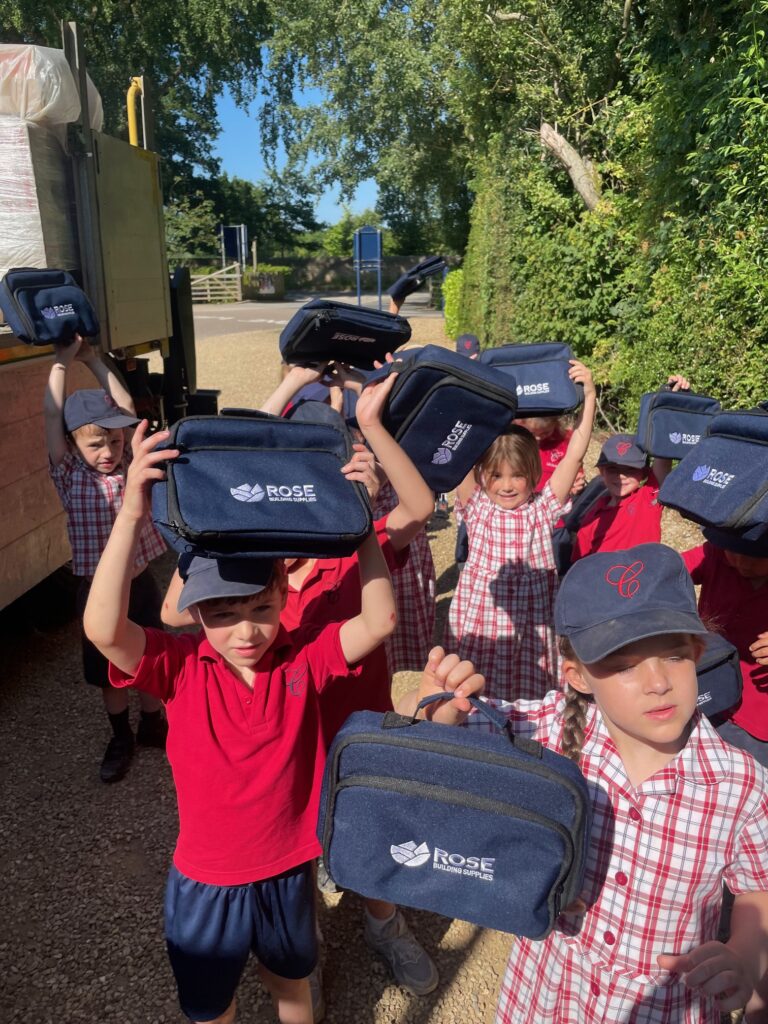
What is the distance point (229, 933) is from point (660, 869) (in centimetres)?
111

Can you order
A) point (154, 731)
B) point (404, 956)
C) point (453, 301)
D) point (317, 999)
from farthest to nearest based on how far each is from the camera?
point (453, 301), point (154, 731), point (404, 956), point (317, 999)

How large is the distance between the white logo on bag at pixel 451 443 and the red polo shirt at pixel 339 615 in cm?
27

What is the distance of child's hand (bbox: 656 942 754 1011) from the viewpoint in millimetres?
1447

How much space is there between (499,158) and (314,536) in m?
13.2

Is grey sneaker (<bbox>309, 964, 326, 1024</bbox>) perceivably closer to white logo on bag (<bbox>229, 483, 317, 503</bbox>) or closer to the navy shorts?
the navy shorts

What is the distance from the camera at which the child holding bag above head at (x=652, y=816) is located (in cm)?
154

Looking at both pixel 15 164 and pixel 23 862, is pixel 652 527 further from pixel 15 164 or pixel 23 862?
pixel 15 164

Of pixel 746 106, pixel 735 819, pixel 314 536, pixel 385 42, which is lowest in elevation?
pixel 735 819

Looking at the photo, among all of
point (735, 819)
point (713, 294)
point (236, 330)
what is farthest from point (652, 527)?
point (236, 330)

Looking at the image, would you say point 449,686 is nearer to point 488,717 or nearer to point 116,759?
point 488,717

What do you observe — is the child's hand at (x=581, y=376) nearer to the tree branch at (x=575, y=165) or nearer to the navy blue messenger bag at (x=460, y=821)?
the navy blue messenger bag at (x=460, y=821)

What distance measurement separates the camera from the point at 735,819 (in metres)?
1.57

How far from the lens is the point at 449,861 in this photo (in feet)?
4.93

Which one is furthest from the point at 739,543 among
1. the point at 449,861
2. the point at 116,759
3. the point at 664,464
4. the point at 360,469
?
the point at 116,759
